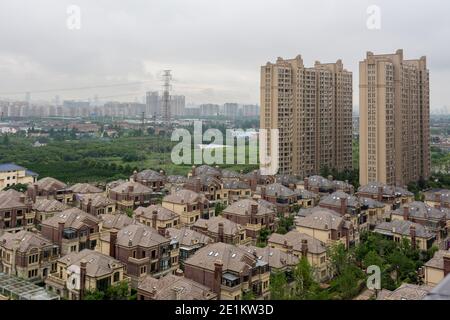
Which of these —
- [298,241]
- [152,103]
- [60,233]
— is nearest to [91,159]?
[60,233]

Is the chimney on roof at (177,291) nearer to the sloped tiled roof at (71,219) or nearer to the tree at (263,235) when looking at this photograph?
the sloped tiled roof at (71,219)

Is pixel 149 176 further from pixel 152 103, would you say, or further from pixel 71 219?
pixel 152 103

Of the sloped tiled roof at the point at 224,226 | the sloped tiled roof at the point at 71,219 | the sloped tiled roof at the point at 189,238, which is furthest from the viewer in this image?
the sloped tiled roof at the point at 224,226

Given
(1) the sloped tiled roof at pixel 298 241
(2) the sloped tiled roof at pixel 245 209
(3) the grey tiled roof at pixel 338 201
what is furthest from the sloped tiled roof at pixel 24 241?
(3) the grey tiled roof at pixel 338 201

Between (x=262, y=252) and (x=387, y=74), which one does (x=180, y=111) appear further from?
(x=262, y=252)

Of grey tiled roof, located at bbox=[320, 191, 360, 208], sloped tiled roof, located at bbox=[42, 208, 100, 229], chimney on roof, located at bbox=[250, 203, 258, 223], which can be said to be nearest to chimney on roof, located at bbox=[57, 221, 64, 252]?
sloped tiled roof, located at bbox=[42, 208, 100, 229]
